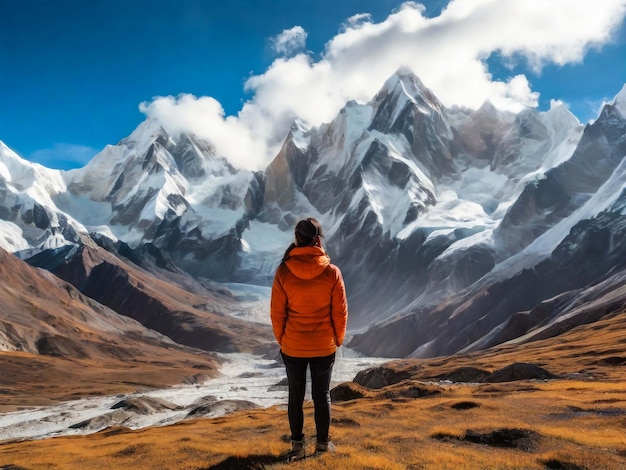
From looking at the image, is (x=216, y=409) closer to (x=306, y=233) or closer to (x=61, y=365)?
(x=306, y=233)

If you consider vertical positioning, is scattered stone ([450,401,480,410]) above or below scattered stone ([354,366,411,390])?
below

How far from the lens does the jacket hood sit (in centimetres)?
1259

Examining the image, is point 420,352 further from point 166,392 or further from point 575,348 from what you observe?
point 575,348

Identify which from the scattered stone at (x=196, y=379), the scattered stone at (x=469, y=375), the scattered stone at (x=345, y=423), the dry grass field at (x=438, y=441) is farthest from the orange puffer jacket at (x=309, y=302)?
the scattered stone at (x=196, y=379)

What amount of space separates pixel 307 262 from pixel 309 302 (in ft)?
2.98

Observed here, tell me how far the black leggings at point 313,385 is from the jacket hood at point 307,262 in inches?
76.8

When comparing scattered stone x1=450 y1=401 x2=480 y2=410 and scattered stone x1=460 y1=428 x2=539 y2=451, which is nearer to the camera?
scattered stone x1=460 y1=428 x2=539 y2=451

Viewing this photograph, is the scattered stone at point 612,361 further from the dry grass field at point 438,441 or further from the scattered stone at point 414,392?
the scattered stone at point 414,392

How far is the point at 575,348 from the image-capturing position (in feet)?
271

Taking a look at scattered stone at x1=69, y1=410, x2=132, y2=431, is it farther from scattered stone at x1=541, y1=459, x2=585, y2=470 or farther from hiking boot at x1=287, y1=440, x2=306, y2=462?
scattered stone at x1=541, y1=459, x2=585, y2=470

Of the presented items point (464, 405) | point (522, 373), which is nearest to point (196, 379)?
point (522, 373)

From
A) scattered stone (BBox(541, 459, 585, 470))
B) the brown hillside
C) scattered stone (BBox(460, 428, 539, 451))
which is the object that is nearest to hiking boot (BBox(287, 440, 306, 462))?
scattered stone (BBox(541, 459, 585, 470))

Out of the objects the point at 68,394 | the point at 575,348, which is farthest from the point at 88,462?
the point at 68,394

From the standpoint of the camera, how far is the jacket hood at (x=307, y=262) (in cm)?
1259
